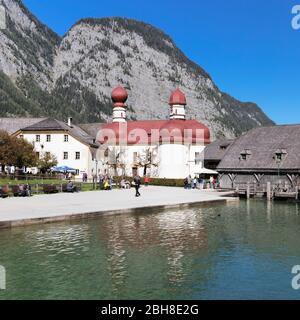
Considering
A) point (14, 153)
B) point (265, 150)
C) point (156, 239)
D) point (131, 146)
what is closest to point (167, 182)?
point (265, 150)

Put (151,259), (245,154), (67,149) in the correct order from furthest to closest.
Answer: (67,149)
(245,154)
(151,259)

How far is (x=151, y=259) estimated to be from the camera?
54.7 feet

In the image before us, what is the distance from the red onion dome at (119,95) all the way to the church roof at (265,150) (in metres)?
44.3

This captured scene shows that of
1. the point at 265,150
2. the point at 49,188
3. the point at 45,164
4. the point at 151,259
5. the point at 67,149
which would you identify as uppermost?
the point at 67,149

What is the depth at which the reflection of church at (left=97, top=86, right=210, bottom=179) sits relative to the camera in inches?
3282

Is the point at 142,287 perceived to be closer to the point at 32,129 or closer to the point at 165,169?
the point at 165,169

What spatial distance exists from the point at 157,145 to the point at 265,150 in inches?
1349

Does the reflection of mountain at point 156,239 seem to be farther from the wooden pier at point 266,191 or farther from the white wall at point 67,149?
the white wall at point 67,149

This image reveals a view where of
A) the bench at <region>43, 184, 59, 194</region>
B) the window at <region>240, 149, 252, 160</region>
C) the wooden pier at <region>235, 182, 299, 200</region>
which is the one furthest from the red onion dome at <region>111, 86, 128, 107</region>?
the bench at <region>43, 184, 59, 194</region>

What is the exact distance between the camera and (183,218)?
28.1 metres

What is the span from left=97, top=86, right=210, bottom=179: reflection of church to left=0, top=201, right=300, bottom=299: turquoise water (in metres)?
54.6

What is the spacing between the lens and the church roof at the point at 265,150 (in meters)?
50.2

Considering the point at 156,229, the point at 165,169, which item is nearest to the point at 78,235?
the point at 156,229

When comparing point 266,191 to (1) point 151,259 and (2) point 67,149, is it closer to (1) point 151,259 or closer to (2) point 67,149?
(1) point 151,259
